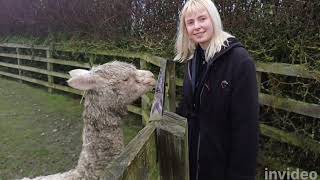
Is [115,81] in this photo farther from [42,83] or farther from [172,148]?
[42,83]

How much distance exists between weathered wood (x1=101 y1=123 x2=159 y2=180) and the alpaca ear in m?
1.26

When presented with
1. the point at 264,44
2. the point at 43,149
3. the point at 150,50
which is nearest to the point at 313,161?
the point at 264,44

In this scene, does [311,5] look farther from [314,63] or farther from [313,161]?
[313,161]

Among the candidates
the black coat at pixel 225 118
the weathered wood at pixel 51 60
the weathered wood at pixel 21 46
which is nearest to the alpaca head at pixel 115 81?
the black coat at pixel 225 118

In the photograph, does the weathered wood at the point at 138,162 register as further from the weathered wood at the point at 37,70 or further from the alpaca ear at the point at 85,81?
the weathered wood at the point at 37,70

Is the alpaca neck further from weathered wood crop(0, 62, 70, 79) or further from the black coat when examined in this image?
weathered wood crop(0, 62, 70, 79)

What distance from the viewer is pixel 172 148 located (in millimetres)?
1916

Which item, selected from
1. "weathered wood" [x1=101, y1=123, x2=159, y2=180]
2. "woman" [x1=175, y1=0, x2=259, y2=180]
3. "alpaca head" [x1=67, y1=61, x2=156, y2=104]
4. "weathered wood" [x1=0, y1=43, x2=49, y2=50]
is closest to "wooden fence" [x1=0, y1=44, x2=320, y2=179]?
"weathered wood" [x1=101, y1=123, x2=159, y2=180]

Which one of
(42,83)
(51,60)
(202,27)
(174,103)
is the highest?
(202,27)

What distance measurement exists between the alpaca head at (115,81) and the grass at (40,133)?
2985 mm

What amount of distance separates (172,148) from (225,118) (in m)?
0.82

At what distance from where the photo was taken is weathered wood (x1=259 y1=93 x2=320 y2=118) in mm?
3887

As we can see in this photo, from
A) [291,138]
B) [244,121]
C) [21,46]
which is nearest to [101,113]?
[244,121]

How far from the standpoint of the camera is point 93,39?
989 centimetres
